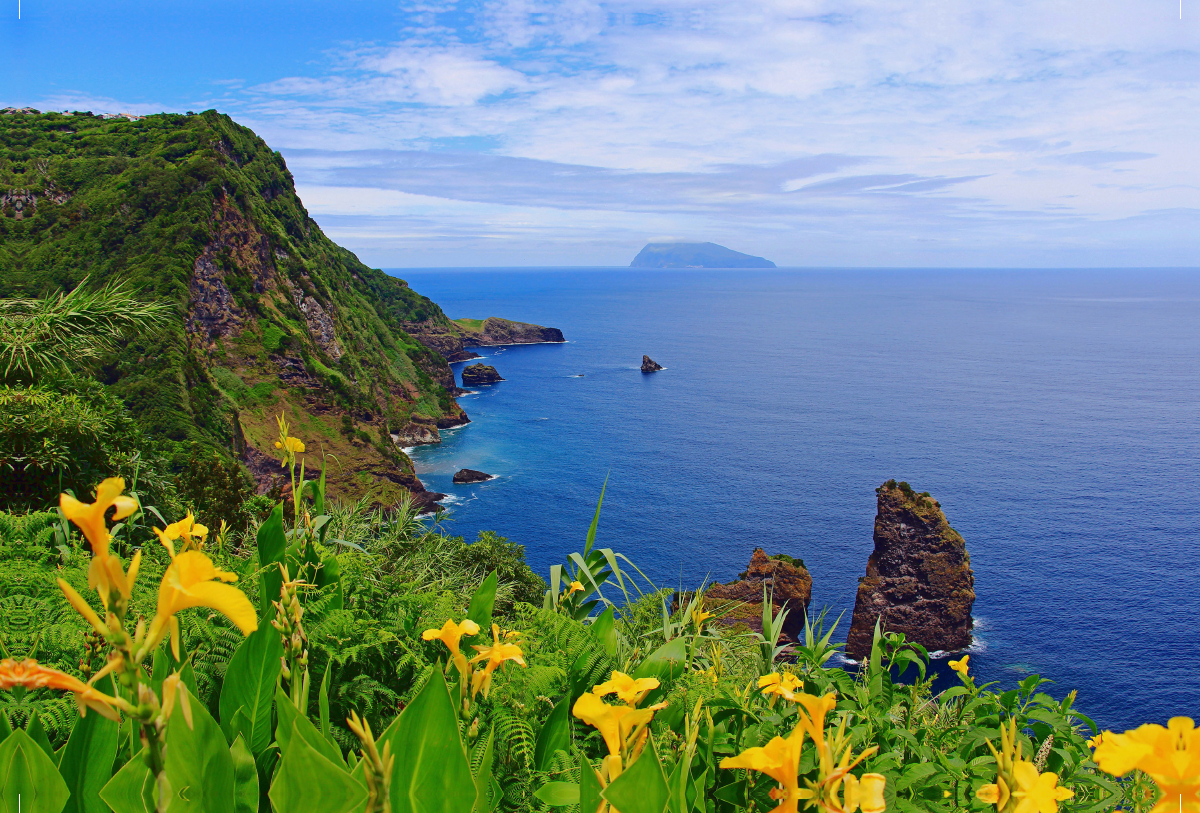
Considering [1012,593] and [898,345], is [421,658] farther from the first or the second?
[898,345]

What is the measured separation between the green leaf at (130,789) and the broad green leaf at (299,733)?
28cm

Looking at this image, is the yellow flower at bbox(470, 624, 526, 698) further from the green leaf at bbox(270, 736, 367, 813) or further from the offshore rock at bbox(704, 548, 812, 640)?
the offshore rock at bbox(704, 548, 812, 640)

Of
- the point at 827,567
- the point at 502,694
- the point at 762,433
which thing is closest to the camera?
the point at 502,694

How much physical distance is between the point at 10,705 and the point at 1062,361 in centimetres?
11618

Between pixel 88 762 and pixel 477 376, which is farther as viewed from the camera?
pixel 477 376

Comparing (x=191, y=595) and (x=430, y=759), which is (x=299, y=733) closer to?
(x=430, y=759)

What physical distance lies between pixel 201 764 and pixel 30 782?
35cm

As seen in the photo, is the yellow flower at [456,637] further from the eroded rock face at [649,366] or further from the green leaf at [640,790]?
the eroded rock face at [649,366]

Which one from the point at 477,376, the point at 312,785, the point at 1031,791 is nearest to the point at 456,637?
the point at 312,785

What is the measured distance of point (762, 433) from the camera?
217 ft

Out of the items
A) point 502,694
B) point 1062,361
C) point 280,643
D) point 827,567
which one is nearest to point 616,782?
point 280,643

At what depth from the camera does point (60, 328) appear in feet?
24.6

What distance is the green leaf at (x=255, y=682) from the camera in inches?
81.3

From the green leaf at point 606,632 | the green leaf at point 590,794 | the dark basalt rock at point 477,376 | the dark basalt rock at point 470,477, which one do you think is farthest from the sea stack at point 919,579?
the dark basalt rock at point 477,376
